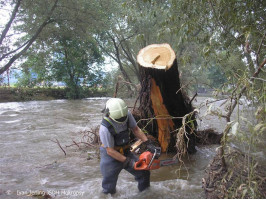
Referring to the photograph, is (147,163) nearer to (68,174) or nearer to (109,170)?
(109,170)

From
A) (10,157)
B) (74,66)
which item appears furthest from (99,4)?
(10,157)

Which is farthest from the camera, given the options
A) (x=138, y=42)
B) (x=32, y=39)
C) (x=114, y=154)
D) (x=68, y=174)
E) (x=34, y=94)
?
(x=34, y=94)

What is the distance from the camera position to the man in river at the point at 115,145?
10.6ft

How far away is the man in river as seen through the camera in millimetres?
3221

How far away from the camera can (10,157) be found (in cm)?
523

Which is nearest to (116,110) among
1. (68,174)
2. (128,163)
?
(128,163)

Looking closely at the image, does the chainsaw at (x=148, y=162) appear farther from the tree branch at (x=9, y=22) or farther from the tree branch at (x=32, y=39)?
the tree branch at (x=32, y=39)

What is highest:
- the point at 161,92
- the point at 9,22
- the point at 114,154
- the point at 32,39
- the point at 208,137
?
Answer: the point at 9,22

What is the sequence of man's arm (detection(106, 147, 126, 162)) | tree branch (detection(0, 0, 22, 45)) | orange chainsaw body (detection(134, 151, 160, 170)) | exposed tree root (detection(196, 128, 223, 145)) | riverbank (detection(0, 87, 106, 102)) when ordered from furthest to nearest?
1. riverbank (detection(0, 87, 106, 102))
2. tree branch (detection(0, 0, 22, 45))
3. exposed tree root (detection(196, 128, 223, 145))
4. man's arm (detection(106, 147, 126, 162))
5. orange chainsaw body (detection(134, 151, 160, 170))

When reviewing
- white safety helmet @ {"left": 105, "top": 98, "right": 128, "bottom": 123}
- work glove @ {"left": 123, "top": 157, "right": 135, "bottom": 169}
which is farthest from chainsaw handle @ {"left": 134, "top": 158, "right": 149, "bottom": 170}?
white safety helmet @ {"left": 105, "top": 98, "right": 128, "bottom": 123}

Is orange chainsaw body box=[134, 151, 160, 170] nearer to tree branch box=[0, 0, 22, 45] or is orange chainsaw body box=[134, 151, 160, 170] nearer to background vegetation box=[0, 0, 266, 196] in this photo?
background vegetation box=[0, 0, 266, 196]

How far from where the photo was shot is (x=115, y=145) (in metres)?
3.39

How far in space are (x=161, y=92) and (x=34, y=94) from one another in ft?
61.2

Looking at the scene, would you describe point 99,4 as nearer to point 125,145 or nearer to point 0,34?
point 0,34
